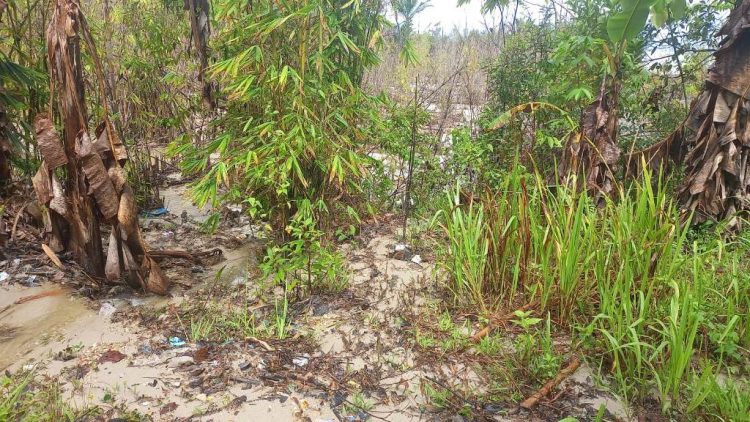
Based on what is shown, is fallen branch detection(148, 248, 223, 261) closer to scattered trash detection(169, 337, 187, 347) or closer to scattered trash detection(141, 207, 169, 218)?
scattered trash detection(169, 337, 187, 347)

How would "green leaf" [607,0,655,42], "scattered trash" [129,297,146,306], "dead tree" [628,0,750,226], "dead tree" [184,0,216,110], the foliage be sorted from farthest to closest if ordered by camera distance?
"dead tree" [184,0,216,110] → "dead tree" [628,0,750,226] → the foliage → "scattered trash" [129,297,146,306] → "green leaf" [607,0,655,42]

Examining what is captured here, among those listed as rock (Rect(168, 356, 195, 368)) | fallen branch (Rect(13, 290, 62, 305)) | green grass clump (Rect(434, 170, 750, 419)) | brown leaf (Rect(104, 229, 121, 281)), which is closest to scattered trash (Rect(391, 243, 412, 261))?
green grass clump (Rect(434, 170, 750, 419))

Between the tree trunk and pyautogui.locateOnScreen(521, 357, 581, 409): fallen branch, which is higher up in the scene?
the tree trunk

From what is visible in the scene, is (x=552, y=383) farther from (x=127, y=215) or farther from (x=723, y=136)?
(x=127, y=215)

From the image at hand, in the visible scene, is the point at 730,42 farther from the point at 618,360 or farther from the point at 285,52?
the point at 285,52

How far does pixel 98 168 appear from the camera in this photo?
276 centimetres

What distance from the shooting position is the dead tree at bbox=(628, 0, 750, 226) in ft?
10.4

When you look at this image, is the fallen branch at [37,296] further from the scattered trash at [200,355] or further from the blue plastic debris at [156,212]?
the blue plastic debris at [156,212]

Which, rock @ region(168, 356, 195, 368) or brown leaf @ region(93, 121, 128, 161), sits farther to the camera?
brown leaf @ region(93, 121, 128, 161)

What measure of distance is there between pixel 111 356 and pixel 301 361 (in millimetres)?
938

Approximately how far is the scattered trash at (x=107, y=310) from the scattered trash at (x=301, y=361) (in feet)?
3.84

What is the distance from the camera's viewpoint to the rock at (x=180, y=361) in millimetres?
2403

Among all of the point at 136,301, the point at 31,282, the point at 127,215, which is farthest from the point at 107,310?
the point at 31,282

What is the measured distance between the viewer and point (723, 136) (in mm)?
3281
